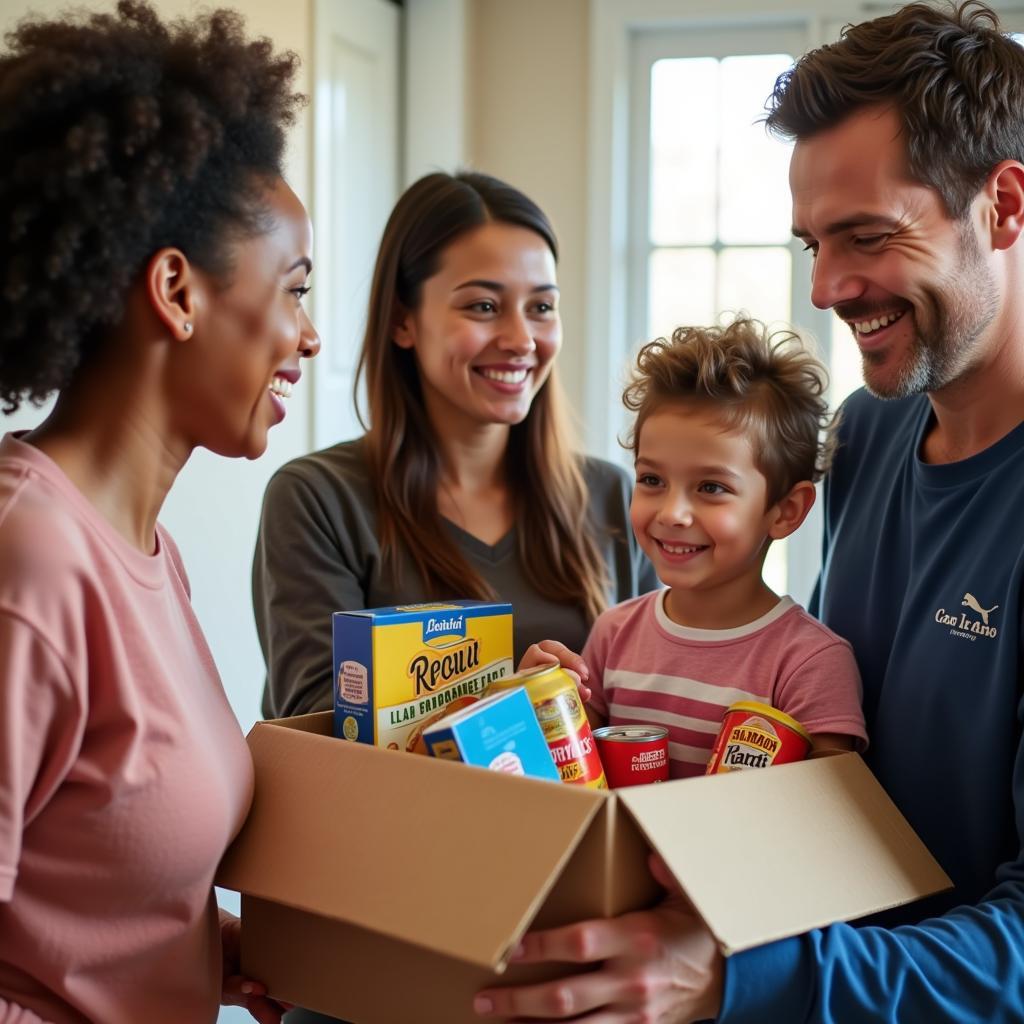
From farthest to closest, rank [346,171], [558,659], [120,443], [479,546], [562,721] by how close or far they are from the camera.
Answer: [346,171], [479,546], [558,659], [562,721], [120,443]

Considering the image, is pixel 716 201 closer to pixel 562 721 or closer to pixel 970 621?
pixel 970 621

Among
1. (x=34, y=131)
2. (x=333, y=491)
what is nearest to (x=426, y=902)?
(x=34, y=131)

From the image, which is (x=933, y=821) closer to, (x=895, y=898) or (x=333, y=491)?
(x=895, y=898)

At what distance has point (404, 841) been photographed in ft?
3.61

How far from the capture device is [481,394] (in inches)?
76.0

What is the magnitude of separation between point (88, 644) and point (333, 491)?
86 cm

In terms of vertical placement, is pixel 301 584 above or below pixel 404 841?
above

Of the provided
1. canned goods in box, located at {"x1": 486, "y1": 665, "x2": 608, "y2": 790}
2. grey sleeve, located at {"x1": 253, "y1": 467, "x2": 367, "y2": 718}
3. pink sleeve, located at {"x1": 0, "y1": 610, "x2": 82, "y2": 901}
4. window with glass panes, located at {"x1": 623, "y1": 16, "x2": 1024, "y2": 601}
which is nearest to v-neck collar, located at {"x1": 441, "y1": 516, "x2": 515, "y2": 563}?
grey sleeve, located at {"x1": 253, "y1": 467, "x2": 367, "y2": 718}

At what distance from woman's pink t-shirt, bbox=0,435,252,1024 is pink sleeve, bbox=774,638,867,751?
0.65 m

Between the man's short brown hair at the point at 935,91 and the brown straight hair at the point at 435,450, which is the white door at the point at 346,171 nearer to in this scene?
the brown straight hair at the point at 435,450

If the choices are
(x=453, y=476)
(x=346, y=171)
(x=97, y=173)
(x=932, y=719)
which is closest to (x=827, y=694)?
(x=932, y=719)

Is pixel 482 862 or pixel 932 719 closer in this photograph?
pixel 482 862

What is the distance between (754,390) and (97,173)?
85 centimetres

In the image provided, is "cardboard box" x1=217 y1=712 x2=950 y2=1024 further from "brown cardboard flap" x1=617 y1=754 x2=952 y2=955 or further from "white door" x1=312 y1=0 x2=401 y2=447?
"white door" x1=312 y1=0 x2=401 y2=447
